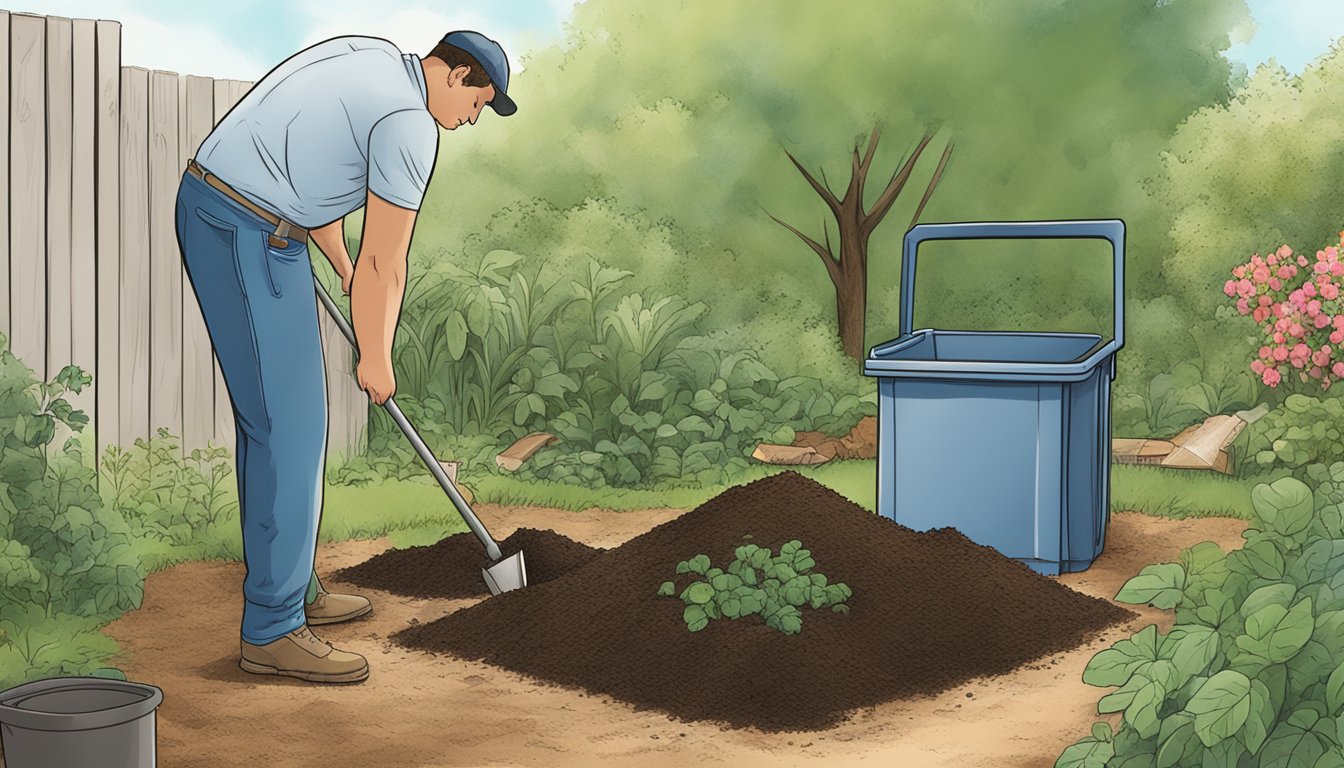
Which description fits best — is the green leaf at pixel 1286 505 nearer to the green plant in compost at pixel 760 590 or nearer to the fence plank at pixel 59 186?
the green plant in compost at pixel 760 590

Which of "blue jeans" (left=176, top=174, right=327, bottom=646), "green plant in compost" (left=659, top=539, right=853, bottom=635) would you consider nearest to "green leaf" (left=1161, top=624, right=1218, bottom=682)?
"green plant in compost" (left=659, top=539, right=853, bottom=635)

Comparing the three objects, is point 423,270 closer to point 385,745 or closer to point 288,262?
point 288,262

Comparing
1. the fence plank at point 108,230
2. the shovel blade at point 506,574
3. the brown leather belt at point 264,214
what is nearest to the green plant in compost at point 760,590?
the shovel blade at point 506,574

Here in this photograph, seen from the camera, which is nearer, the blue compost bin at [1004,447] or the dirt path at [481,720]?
the dirt path at [481,720]

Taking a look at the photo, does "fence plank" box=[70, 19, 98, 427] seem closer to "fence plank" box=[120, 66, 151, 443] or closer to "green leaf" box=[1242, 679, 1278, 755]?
"fence plank" box=[120, 66, 151, 443]

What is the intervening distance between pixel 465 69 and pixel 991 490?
2534 millimetres

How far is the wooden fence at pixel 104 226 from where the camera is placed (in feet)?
17.9

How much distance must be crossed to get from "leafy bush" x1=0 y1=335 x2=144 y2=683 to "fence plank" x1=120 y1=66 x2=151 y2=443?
51.5 inches

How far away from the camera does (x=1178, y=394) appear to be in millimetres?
8500

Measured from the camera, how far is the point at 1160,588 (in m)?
2.46

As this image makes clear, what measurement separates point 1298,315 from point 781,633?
13.8 ft

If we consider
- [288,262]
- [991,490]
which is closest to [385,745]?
[288,262]

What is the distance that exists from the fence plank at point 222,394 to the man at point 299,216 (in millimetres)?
2541

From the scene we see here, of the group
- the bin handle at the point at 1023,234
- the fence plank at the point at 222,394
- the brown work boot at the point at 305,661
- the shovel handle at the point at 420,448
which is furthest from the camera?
the fence plank at the point at 222,394
